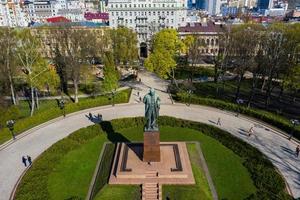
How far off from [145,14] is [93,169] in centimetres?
5821

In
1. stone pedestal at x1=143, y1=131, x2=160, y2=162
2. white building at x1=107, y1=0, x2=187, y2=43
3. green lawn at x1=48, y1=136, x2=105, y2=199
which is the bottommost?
green lawn at x1=48, y1=136, x2=105, y2=199

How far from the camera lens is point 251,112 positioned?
122 feet

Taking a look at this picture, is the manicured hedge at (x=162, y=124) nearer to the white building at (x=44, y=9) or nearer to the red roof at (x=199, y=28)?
the red roof at (x=199, y=28)

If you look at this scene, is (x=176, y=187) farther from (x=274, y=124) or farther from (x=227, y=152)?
(x=274, y=124)

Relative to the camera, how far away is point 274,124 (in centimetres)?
3450

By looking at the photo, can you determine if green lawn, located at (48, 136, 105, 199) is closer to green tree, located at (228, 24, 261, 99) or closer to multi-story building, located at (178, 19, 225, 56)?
green tree, located at (228, 24, 261, 99)

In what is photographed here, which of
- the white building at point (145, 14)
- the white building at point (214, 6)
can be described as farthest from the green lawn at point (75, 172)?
the white building at point (214, 6)

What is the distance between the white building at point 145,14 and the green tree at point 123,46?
1745cm

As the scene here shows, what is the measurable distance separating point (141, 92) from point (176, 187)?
87.7ft

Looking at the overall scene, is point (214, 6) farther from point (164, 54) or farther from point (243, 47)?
point (164, 54)

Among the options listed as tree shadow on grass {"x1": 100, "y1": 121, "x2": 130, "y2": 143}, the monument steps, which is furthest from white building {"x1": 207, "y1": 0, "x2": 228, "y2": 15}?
the monument steps

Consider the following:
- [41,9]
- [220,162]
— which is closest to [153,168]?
[220,162]

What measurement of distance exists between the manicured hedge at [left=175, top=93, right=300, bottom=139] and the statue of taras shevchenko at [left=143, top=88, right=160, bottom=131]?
688 inches

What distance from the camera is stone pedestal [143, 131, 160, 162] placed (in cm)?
2531
